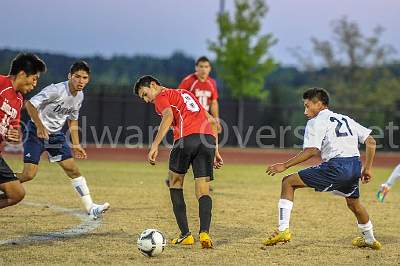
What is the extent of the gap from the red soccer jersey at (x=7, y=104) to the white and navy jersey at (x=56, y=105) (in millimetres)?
2114

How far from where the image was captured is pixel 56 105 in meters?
10.0

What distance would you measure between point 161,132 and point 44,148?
294 cm

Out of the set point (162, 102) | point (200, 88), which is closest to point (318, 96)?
point (162, 102)

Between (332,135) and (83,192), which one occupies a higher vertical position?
(332,135)

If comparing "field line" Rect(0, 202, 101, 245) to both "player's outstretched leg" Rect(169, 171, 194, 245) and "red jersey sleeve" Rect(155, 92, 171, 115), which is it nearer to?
"player's outstretched leg" Rect(169, 171, 194, 245)

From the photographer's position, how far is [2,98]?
7.46m

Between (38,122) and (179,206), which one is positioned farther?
(38,122)

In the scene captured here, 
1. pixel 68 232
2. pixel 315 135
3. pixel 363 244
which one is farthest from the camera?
pixel 68 232

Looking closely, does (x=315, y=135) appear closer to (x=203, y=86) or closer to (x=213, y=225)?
(x=213, y=225)

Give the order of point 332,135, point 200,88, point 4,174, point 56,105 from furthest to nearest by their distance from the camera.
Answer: point 200,88 → point 56,105 → point 332,135 → point 4,174

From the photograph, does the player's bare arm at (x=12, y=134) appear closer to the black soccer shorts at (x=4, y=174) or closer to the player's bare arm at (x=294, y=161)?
the black soccer shorts at (x=4, y=174)

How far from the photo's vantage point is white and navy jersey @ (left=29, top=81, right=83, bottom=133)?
9.86 metres

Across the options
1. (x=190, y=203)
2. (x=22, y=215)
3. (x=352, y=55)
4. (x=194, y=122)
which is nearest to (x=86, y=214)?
(x=22, y=215)

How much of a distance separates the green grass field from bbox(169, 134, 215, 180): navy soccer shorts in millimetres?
877
